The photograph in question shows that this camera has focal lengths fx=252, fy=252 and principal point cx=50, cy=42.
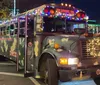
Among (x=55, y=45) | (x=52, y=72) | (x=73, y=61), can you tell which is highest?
(x=55, y=45)

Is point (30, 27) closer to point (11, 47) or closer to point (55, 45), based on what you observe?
point (55, 45)

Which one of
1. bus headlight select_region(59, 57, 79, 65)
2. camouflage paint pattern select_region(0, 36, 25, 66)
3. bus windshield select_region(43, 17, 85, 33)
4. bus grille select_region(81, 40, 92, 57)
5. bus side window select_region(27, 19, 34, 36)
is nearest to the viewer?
bus headlight select_region(59, 57, 79, 65)

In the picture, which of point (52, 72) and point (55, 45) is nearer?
point (52, 72)

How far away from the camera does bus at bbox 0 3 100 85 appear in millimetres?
6289

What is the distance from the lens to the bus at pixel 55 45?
629 centimetres

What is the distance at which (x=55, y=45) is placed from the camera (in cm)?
666

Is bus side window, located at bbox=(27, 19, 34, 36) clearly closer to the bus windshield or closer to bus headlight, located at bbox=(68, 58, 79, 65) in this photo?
the bus windshield

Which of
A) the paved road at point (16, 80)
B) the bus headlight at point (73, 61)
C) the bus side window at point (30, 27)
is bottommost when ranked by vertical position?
the paved road at point (16, 80)

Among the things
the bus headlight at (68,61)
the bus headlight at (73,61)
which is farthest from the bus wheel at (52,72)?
the bus headlight at (73,61)

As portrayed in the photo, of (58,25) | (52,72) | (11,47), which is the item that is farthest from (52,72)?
(11,47)

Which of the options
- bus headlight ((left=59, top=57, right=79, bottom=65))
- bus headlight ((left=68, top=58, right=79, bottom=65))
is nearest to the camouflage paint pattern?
bus headlight ((left=59, top=57, right=79, bottom=65))

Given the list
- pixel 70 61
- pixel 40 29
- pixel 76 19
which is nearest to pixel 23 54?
pixel 40 29

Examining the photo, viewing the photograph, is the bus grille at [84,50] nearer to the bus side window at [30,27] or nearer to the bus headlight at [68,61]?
the bus headlight at [68,61]

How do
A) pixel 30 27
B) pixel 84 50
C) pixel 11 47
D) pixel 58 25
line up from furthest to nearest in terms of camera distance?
pixel 11 47
pixel 30 27
pixel 58 25
pixel 84 50
